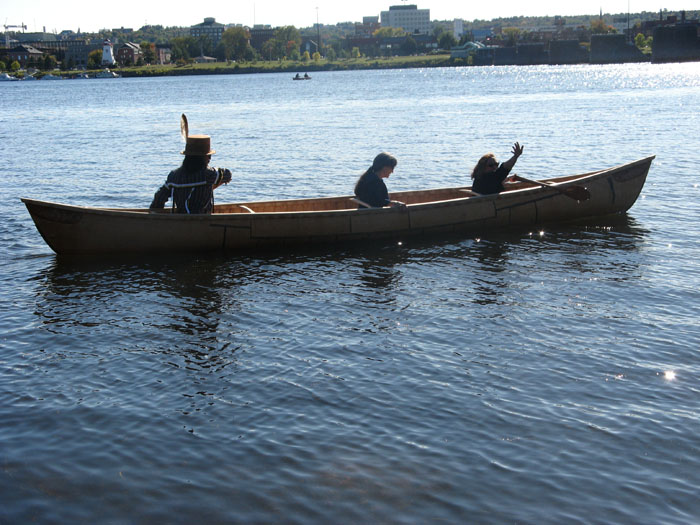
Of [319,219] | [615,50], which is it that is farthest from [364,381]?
[615,50]

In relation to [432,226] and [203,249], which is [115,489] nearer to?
[203,249]

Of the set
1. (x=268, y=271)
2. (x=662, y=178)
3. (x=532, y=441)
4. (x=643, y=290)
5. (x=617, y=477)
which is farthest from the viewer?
(x=662, y=178)

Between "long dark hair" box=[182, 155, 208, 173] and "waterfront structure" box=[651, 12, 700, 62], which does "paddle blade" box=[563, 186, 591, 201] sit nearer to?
"long dark hair" box=[182, 155, 208, 173]

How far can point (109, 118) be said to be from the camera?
56938 mm

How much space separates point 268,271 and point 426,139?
23989 millimetres

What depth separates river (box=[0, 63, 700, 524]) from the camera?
6.20 m

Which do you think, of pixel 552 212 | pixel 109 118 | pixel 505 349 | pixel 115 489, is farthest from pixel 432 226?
pixel 109 118

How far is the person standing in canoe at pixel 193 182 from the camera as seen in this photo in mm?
13094

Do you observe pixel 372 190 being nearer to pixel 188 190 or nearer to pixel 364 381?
pixel 188 190

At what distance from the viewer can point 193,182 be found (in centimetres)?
1335

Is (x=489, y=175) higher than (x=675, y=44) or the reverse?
the reverse

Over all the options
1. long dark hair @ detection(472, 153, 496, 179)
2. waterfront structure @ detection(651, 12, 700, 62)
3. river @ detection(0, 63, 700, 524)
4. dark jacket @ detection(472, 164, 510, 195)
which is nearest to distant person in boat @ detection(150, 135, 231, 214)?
river @ detection(0, 63, 700, 524)

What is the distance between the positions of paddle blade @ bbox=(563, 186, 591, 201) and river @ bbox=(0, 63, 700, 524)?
2.32 ft

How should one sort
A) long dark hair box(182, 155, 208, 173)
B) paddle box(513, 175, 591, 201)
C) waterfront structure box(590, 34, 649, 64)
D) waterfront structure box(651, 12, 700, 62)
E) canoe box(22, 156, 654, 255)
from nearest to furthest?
long dark hair box(182, 155, 208, 173) < canoe box(22, 156, 654, 255) < paddle box(513, 175, 591, 201) < waterfront structure box(651, 12, 700, 62) < waterfront structure box(590, 34, 649, 64)
